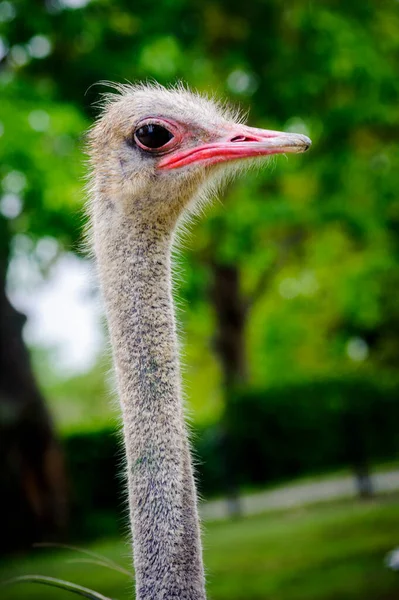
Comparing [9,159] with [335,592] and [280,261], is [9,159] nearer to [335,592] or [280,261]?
[335,592]

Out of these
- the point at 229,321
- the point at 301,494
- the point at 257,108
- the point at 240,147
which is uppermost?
the point at 229,321

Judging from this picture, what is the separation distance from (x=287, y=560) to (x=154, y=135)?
5715 mm

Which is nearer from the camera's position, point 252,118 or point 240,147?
point 240,147

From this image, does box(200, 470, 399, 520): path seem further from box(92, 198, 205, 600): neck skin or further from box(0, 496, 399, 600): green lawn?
box(92, 198, 205, 600): neck skin

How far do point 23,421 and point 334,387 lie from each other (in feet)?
19.8

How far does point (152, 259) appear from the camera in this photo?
2.45 metres

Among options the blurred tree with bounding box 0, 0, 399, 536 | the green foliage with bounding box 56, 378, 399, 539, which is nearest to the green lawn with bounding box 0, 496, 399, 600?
the green foliage with bounding box 56, 378, 399, 539

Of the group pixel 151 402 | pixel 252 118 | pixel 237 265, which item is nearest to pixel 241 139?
pixel 151 402

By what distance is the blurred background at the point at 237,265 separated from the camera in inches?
334

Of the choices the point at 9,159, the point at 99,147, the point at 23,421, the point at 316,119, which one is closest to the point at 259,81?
the point at 316,119

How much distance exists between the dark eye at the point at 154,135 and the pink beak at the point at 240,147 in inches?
1.6

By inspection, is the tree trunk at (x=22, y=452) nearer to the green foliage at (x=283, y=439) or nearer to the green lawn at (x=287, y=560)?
the green lawn at (x=287, y=560)

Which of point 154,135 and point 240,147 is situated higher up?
point 154,135

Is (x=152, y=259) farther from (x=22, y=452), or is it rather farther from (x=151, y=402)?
(x=22, y=452)
